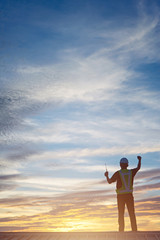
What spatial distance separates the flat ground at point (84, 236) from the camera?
10602 millimetres

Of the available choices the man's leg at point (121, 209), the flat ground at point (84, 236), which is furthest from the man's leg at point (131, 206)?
the flat ground at point (84, 236)

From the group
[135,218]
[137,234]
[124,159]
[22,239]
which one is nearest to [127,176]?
[124,159]

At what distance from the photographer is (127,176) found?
13.1 m

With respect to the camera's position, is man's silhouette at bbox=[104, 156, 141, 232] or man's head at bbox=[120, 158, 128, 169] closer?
man's silhouette at bbox=[104, 156, 141, 232]

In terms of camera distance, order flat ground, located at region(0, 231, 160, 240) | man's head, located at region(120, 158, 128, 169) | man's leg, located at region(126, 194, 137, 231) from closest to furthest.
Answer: flat ground, located at region(0, 231, 160, 240), man's leg, located at region(126, 194, 137, 231), man's head, located at region(120, 158, 128, 169)

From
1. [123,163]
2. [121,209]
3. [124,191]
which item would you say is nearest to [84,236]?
[121,209]

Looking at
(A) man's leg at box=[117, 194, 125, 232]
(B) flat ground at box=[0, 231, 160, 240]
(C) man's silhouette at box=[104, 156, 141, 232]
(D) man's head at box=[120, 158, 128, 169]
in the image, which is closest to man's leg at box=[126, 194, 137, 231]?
(C) man's silhouette at box=[104, 156, 141, 232]

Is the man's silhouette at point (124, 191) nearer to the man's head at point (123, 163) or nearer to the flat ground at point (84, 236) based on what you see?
the man's head at point (123, 163)

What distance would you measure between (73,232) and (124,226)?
266cm

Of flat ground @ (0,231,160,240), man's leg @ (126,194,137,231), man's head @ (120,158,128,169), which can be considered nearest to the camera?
flat ground @ (0,231,160,240)

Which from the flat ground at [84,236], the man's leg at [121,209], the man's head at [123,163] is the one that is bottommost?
the flat ground at [84,236]

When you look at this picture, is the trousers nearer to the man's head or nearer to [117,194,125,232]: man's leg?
[117,194,125,232]: man's leg

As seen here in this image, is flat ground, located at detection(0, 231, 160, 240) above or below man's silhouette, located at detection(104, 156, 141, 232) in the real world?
below

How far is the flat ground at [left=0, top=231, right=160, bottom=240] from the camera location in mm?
10602
